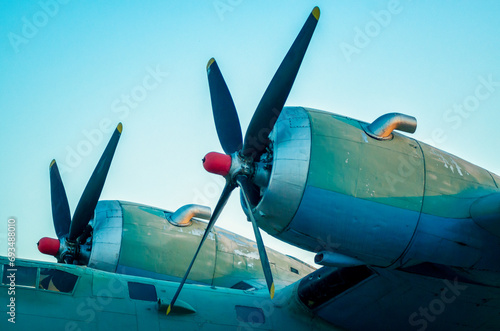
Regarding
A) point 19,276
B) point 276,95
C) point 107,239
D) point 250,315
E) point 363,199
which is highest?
point 276,95

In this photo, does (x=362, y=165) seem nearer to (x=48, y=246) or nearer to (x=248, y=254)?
(x=248, y=254)

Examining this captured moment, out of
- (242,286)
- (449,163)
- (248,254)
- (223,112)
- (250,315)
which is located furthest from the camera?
(248,254)

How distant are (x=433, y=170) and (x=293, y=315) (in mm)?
3658

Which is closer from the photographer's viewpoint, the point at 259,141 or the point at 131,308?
the point at 259,141

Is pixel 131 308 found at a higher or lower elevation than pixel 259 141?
lower

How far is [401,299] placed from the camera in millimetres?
8914

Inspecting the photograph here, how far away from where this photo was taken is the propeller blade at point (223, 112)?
9.04 meters

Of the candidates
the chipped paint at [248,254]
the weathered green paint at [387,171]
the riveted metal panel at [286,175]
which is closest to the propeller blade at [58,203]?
the chipped paint at [248,254]

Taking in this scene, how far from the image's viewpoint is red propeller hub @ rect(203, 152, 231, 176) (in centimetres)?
810

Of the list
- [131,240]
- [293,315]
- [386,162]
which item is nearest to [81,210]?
[131,240]

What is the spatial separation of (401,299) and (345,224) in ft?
7.70

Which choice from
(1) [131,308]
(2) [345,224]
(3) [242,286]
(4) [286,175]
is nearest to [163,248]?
(3) [242,286]

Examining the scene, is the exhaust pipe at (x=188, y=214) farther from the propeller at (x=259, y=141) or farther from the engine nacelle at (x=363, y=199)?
the engine nacelle at (x=363, y=199)

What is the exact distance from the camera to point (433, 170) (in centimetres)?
802
